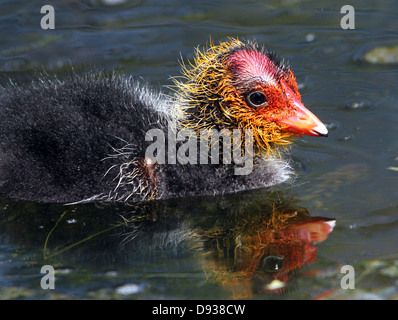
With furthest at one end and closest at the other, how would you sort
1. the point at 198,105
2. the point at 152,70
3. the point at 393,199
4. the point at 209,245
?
the point at 152,70 < the point at 198,105 < the point at 393,199 < the point at 209,245

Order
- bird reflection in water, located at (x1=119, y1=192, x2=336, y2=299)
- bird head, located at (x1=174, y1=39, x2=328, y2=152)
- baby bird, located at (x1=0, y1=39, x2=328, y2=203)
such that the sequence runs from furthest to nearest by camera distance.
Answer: bird head, located at (x1=174, y1=39, x2=328, y2=152)
baby bird, located at (x1=0, y1=39, x2=328, y2=203)
bird reflection in water, located at (x1=119, y1=192, x2=336, y2=299)

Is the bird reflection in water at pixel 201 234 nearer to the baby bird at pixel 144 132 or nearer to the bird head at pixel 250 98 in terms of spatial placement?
the baby bird at pixel 144 132

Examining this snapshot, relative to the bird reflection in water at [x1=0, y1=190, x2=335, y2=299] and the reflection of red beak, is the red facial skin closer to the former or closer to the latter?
the reflection of red beak

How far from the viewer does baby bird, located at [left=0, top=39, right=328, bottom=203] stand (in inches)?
165

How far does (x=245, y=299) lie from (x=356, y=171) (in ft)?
5.30

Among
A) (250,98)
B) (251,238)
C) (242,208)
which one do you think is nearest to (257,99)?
(250,98)

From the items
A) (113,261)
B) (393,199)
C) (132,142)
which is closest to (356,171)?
(393,199)

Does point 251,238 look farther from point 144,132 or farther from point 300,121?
point 144,132

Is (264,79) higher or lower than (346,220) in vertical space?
higher

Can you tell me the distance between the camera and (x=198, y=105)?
14.6 feet

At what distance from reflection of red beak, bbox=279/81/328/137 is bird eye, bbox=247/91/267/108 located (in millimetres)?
163

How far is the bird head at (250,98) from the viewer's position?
4309mm

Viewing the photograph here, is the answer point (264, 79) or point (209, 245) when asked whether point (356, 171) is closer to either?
point (264, 79)

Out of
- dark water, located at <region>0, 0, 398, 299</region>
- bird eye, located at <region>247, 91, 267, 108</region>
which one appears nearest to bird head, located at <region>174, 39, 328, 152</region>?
bird eye, located at <region>247, 91, 267, 108</region>
